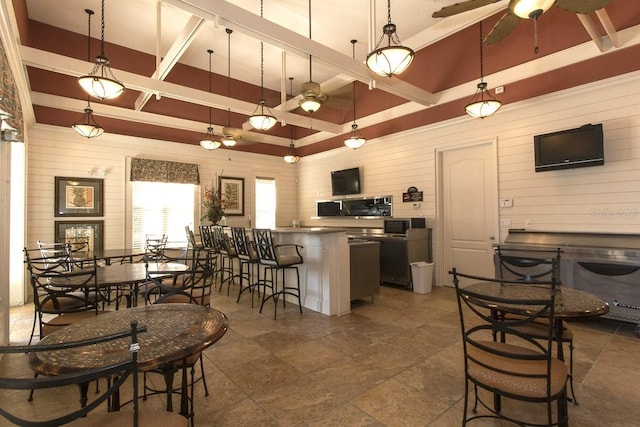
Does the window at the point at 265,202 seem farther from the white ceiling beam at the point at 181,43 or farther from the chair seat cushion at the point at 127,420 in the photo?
the chair seat cushion at the point at 127,420

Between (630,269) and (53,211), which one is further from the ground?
(53,211)

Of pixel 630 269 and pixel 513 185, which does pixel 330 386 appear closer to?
pixel 630 269

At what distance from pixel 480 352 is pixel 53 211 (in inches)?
262

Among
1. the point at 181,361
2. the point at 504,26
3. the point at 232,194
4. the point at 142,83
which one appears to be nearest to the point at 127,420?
the point at 181,361

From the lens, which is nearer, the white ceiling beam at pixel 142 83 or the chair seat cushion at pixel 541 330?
the chair seat cushion at pixel 541 330

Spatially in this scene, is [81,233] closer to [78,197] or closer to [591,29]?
[78,197]

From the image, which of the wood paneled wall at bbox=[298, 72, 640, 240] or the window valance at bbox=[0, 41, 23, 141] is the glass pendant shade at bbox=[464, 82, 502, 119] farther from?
the window valance at bbox=[0, 41, 23, 141]

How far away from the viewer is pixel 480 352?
1961 mm

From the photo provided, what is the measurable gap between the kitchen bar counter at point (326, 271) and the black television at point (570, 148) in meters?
2.91

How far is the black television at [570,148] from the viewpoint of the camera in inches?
153

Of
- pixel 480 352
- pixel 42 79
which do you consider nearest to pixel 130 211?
pixel 42 79

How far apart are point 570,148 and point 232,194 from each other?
21.1 ft

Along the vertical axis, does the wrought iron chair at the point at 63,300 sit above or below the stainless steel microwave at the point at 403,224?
below

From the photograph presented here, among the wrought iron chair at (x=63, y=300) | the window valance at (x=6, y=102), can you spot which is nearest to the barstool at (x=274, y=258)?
the wrought iron chair at (x=63, y=300)
